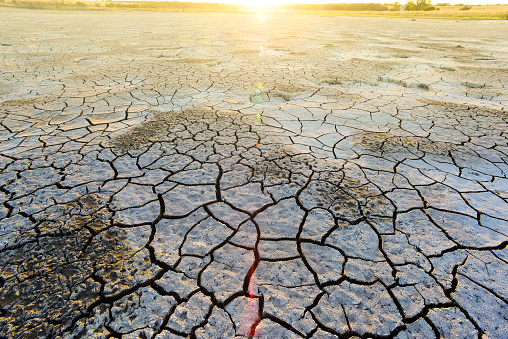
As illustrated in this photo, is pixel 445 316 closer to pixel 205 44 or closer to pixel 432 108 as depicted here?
pixel 432 108

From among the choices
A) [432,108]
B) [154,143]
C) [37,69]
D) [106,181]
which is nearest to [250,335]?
[106,181]

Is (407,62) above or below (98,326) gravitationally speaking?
above

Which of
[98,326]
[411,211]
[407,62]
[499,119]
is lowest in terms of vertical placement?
[98,326]

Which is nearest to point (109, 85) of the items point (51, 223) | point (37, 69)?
point (37, 69)

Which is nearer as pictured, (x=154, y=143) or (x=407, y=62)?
(x=154, y=143)

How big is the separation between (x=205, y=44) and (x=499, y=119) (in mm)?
8350

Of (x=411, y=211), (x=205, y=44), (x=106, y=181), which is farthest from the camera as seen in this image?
(x=205, y=44)

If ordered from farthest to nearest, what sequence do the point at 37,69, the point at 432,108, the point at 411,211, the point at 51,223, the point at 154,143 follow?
1. the point at 37,69
2. the point at 432,108
3. the point at 154,143
4. the point at 411,211
5. the point at 51,223

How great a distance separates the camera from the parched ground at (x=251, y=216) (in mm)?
1227

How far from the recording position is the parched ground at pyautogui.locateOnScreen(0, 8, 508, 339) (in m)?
1.23

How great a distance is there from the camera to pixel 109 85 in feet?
14.9

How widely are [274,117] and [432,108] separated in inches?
92.1

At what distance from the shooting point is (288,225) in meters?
1.73

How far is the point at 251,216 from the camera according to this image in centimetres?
180
